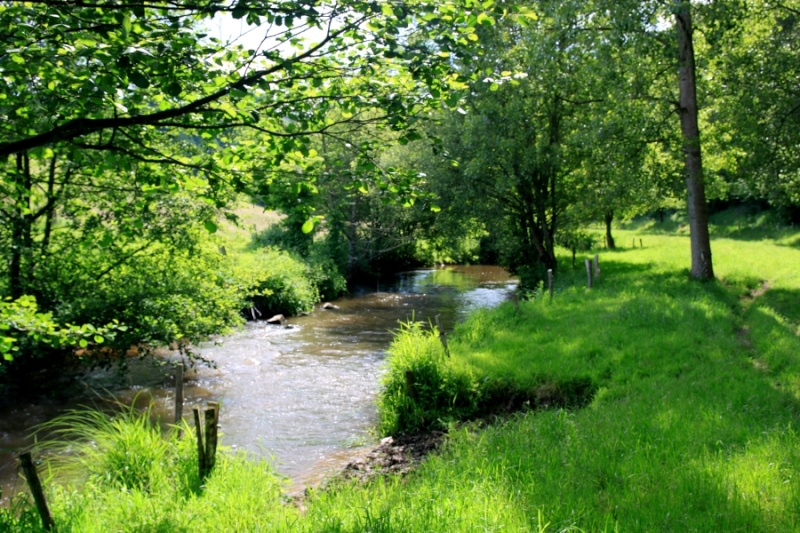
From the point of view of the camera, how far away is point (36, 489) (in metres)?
5.12

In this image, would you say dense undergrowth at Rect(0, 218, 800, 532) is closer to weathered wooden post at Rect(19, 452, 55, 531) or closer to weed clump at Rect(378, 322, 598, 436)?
weed clump at Rect(378, 322, 598, 436)

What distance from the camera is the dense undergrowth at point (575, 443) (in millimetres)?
5047

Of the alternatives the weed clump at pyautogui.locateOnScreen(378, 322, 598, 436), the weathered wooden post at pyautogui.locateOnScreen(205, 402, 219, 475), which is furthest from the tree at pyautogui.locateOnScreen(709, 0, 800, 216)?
the weathered wooden post at pyautogui.locateOnScreen(205, 402, 219, 475)

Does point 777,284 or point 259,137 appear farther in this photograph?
point 777,284

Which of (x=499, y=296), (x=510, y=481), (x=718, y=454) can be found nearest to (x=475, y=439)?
(x=510, y=481)

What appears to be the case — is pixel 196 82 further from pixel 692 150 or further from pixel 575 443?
pixel 692 150

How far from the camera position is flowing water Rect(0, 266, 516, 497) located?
10.0m

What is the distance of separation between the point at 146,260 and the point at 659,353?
10.7m

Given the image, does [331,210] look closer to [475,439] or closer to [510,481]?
[510,481]

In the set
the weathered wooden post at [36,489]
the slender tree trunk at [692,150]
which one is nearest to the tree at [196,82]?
the weathered wooden post at [36,489]

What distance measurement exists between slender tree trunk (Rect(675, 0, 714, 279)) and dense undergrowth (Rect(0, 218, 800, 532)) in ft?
14.3

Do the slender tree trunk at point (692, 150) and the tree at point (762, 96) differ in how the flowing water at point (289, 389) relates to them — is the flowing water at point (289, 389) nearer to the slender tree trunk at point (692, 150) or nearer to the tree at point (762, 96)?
the slender tree trunk at point (692, 150)

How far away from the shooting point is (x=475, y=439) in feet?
26.6

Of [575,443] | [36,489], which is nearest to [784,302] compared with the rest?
[575,443]
